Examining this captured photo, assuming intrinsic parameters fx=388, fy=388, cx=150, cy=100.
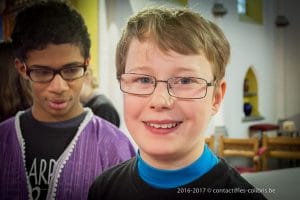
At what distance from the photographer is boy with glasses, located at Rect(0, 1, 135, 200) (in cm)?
104

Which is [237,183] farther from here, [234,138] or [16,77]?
[16,77]

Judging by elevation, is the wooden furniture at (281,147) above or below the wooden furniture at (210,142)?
below

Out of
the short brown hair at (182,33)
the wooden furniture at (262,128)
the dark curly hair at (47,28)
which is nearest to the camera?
the short brown hair at (182,33)

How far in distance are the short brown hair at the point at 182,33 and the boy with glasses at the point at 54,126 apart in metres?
0.20

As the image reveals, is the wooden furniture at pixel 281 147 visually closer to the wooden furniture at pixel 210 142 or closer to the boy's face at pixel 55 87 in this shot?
the wooden furniture at pixel 210 142

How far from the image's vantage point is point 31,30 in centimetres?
105

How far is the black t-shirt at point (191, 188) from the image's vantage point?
94 centimetres

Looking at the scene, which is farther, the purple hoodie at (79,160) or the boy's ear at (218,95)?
the purple hoodie at (79,160)

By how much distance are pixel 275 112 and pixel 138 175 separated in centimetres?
46

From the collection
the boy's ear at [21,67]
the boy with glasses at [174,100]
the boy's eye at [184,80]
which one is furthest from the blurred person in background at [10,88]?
the boy's eye at [184,80]

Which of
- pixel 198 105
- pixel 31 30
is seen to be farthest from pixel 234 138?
pixel 31 30

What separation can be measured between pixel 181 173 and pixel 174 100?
0.63 ft

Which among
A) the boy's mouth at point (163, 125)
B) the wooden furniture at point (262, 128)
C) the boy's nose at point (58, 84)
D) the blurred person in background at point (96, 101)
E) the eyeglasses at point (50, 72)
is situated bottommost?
the wooden furniture at point (262, 128)

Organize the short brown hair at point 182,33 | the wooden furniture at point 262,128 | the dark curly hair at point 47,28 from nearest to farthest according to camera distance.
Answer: the short brown hair at point 182,33
the dark curly hair at point 47,28
the wooden furniture at point 262,128
